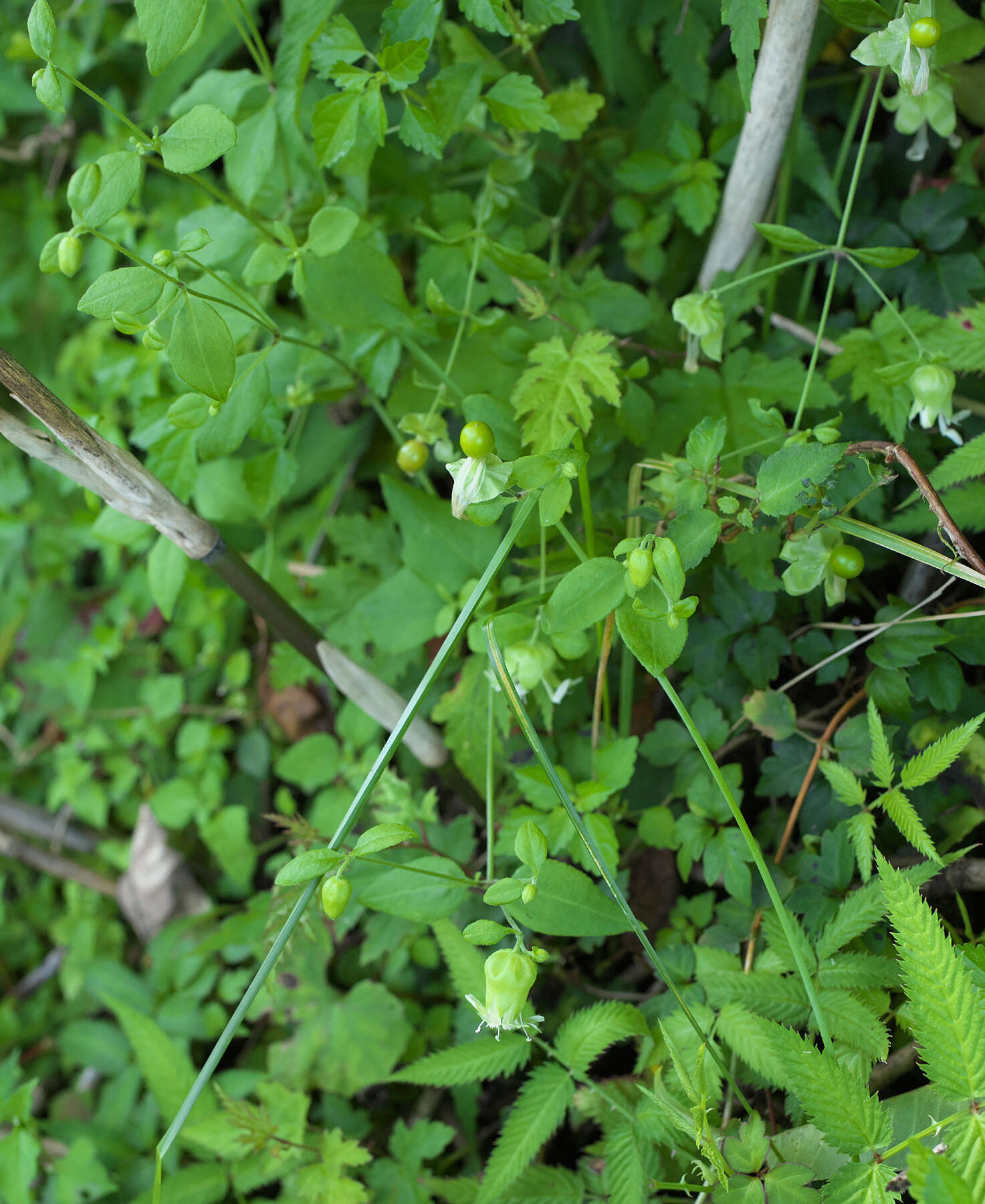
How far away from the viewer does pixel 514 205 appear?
1.28m

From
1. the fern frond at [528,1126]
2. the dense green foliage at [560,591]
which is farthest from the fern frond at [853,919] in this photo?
the fern frond at [528,1126]

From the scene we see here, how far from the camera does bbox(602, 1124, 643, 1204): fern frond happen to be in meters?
0.82

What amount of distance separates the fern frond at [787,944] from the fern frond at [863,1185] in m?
0.21

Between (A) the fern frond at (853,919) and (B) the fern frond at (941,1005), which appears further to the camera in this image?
(A) the fern frond at (853,919)

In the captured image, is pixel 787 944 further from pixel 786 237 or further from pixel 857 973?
pixel 786 237

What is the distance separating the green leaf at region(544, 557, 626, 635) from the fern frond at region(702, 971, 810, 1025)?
0.45 meters

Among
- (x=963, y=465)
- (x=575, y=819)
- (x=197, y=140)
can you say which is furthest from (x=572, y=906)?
(x=197, y=140)

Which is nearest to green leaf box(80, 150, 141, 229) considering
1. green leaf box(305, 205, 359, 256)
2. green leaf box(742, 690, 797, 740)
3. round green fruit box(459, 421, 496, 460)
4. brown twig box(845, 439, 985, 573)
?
green leaf box(305, 205, 359, 256)

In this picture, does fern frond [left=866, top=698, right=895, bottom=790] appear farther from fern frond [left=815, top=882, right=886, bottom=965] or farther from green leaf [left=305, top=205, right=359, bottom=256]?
green leaf [left=305, top=205, right=359, bottom=256]

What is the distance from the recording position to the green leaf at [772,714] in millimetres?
993

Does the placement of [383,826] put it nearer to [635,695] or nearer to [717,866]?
[717,866]

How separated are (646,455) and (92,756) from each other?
167 centimetres

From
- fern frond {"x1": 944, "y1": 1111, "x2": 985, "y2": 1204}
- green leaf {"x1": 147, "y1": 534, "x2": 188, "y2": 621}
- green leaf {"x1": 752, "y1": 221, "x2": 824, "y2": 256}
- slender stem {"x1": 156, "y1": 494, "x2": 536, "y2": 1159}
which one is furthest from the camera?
green leaf {"x1": 147, "y1": 534, "x2": 188, "y2": 621}

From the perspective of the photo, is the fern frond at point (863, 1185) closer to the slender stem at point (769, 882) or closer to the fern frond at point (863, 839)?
the slender stem at point (769, 882)
